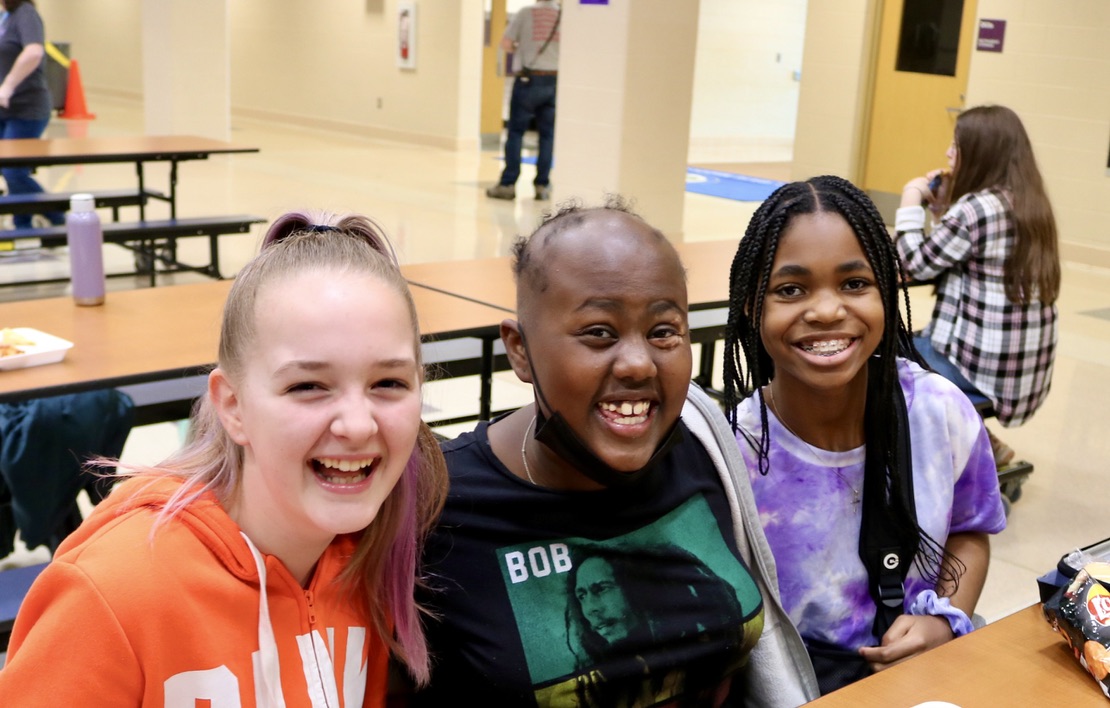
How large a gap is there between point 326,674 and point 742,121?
13.1m

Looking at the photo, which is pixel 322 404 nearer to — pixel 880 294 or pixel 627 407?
pixel 627 407

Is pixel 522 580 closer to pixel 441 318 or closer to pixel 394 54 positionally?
pixel 441 318

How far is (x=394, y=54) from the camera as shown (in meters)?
13.1

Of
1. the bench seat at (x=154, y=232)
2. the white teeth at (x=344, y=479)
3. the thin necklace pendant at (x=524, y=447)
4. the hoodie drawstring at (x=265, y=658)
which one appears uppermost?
the white teeth at (x=344, y=479)

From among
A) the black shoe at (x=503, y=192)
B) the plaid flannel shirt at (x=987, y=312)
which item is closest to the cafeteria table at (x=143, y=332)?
the plaid flannel shirt at (x=987, y=312)

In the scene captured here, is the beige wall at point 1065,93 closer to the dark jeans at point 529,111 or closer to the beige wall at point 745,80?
the dark jeans at point 529,111

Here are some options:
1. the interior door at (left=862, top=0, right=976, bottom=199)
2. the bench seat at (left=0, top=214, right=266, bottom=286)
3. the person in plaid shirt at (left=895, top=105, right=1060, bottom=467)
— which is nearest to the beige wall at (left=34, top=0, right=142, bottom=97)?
the bench seat at (left=0, top=214, right=266, bottom=286)

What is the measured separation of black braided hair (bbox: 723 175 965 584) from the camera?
1.62m

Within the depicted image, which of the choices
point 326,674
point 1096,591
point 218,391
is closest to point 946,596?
point 1096,591

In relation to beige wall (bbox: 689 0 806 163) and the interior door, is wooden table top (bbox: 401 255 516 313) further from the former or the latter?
beige wall (bbox: 689 0 806 163)

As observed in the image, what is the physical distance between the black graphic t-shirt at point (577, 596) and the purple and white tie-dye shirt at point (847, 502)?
221mm

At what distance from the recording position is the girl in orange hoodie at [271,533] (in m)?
1.04

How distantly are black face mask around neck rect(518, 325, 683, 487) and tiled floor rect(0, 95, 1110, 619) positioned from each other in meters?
0.35

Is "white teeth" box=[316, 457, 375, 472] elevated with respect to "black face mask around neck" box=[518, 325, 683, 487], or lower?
elevated
